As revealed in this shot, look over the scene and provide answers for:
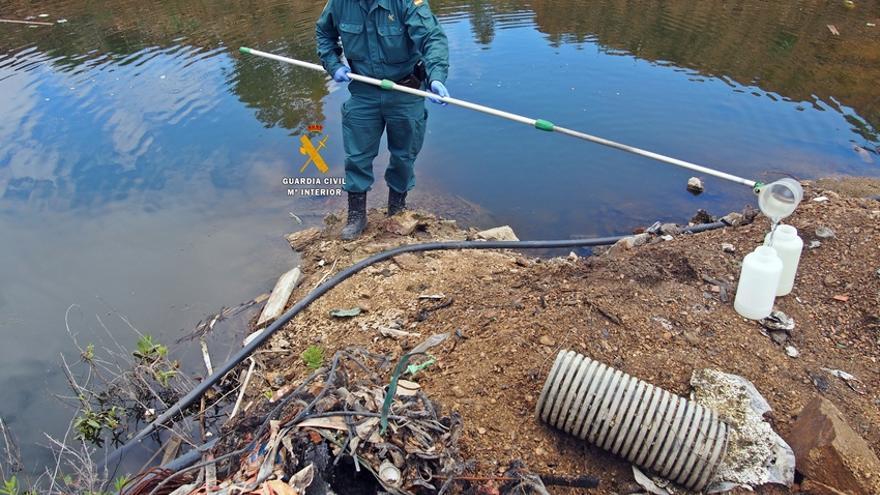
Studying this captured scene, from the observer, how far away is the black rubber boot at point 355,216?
16.4 feet

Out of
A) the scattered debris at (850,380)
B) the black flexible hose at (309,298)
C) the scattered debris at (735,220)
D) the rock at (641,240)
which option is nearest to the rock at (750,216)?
the scattered debris at (735,220)

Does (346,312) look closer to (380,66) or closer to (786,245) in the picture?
(380,66)

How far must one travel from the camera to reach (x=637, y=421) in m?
2.27

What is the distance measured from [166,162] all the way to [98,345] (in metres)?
3.07

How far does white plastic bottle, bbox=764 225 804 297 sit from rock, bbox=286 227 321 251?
380 centimetres

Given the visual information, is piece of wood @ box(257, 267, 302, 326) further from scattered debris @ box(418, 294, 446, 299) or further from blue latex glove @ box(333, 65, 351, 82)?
blue latex glove @ box(333, 65, 351, 82)

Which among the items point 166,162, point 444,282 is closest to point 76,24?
point 166,162

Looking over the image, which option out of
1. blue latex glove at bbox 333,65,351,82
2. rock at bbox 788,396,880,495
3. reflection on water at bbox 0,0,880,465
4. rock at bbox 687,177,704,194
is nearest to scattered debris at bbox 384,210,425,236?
reflection on water at bbox 0,0,880,465

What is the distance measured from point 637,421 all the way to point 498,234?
9.80ft

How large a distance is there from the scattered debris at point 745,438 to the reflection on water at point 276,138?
3.00m

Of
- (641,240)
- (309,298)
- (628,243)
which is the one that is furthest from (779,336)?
(309,298)

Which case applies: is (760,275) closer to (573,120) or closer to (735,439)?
(735,439)

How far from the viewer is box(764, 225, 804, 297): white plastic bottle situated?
307 cm

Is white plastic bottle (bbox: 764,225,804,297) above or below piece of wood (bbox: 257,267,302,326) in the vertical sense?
above
